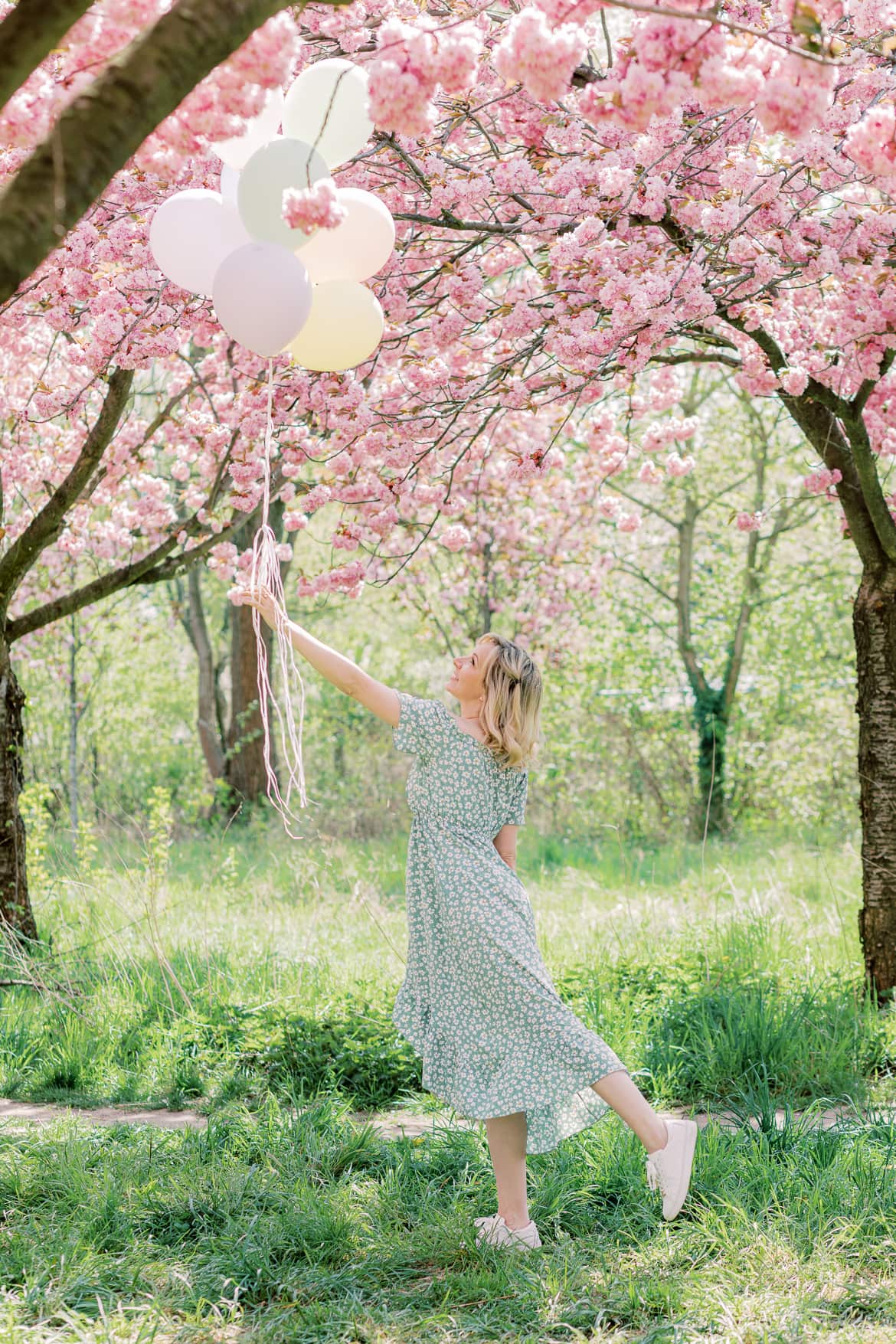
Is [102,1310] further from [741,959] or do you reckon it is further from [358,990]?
[741,959]

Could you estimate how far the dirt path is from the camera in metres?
3.68

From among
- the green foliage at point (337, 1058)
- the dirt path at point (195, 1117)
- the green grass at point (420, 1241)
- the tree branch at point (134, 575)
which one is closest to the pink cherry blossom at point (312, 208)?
the green grass at point (420, 1241)

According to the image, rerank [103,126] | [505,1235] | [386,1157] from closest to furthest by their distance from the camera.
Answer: [103,126], [505,1235], [386,1157]

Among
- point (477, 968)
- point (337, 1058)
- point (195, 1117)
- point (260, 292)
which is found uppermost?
point (260, 292)

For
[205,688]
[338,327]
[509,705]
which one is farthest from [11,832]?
[205,688]

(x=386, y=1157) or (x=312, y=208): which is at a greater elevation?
(x=312, y=208)

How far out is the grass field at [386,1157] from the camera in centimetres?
254

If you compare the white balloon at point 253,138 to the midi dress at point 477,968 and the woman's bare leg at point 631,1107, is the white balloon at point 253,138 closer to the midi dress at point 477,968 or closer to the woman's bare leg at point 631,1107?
the midi dress at point 477,968

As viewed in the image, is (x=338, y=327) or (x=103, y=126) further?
(x=338, y=327)

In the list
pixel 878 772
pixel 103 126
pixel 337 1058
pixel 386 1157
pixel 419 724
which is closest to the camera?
pixel 103 126

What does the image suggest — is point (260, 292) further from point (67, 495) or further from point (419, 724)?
point (67, 495)

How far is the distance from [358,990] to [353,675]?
2.11m

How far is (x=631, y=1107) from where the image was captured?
2871mm

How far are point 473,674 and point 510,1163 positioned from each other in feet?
3.85
